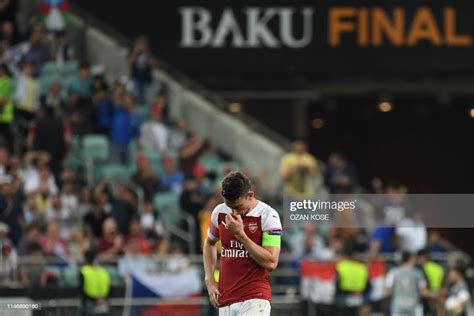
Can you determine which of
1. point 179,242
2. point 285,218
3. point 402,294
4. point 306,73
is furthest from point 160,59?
point 285,218

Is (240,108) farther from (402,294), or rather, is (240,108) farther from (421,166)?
(402,294)

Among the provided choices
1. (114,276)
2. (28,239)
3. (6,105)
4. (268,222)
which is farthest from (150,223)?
(268,222)

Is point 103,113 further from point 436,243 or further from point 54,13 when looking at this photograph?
point 436,243

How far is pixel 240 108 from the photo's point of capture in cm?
2950

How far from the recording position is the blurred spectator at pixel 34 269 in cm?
2027

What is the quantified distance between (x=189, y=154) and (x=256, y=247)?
1336 centimetres

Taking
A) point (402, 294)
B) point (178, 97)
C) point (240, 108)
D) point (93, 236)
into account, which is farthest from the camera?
point (240, 108)

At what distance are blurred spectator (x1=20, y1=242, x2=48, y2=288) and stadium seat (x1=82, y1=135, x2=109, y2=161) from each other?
3716 mm

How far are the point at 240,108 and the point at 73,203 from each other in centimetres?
750

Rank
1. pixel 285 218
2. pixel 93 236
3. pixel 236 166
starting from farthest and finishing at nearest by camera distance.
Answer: pixel 236 166 → pixel 93 236 → pixel 285 218

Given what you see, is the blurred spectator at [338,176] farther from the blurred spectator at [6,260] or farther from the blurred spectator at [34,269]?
the blurred spectator at [6,260]

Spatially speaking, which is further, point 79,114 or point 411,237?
point 79,114

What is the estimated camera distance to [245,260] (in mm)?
12070
